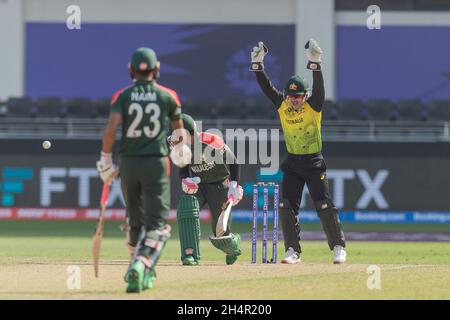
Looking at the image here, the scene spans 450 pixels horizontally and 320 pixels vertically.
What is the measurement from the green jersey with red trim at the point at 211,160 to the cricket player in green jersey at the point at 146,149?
344 centimetres

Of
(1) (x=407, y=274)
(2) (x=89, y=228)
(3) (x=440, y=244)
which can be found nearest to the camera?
(1) (x=407, y=274)

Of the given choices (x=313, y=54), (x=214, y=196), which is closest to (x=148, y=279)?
(x=214, y=196)

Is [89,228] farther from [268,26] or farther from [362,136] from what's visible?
[268,26]

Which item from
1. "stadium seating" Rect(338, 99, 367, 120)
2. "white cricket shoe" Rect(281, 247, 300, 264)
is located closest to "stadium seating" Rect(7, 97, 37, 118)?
"stadium seating" Rect(338, 99, 367, 120)

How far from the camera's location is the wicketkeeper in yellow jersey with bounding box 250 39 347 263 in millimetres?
13781

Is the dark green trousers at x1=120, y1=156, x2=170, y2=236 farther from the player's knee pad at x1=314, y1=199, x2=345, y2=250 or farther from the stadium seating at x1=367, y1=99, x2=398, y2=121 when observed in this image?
the stadium seating at x1=367, y1=99, x2=398, y2=121

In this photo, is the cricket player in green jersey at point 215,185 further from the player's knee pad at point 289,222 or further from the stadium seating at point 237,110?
the stadium seating at point 237,110

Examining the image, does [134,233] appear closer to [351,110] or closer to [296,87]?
[296,87]

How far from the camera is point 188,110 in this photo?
29.8 m

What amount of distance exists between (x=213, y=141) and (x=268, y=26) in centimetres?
2104

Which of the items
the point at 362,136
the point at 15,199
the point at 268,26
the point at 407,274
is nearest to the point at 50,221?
the point at 15,199

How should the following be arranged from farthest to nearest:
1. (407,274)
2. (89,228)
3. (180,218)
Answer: (89,228) → (180,218) → (407,274)

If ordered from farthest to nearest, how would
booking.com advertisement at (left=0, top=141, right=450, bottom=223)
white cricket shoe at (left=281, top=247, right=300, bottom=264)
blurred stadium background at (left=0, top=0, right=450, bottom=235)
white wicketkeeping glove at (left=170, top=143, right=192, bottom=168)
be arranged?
blurred stadium background at (left=0, top=0, right=450, bottom=235)
booking.com advertisement at (left=0, top=141, right=450, bottom=223)
white cricket shoe at (left=281, top=247, right=300, bottom=264)
white wicketkeeping glove at (left=170, top=143, right=192, bottom=168)

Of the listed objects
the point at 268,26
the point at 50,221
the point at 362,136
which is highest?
the point at 268,26
